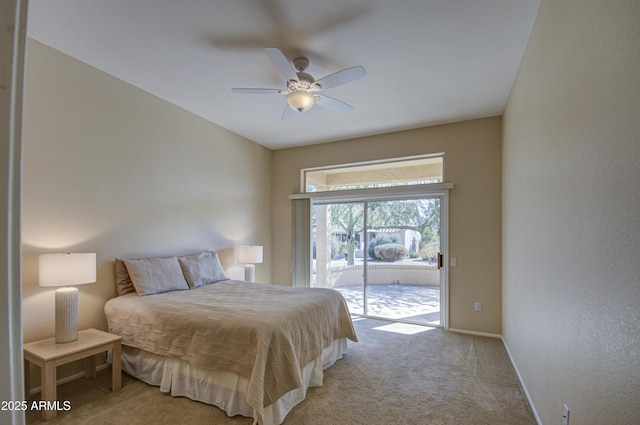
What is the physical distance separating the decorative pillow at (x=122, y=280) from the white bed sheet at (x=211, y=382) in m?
0.56

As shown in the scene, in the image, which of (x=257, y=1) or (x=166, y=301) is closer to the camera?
(x=257, y=1)

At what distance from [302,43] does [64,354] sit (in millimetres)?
3063

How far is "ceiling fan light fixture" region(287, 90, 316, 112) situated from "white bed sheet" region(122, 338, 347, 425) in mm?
2308

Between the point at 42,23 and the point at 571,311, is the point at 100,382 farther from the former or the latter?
the point at 571,311

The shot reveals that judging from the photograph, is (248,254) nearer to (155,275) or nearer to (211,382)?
(155,275)

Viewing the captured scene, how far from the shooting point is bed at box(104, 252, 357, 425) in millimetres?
2203

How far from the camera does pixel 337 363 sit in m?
3.21

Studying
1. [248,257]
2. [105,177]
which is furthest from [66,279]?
[248,257]

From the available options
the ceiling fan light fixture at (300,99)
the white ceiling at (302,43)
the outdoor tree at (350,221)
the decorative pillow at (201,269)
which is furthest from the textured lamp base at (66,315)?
the outdoor tree at (350,221)

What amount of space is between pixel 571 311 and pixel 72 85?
421 cm

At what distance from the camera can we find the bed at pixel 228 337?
7.23ft

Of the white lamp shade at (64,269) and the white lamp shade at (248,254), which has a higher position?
the white lamp shade at (64,269)

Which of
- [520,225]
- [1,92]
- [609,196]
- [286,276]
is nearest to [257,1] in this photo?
[1,92]

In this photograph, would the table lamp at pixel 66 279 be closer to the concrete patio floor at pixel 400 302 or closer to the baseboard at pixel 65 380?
the baseboard at pixel 65 380
